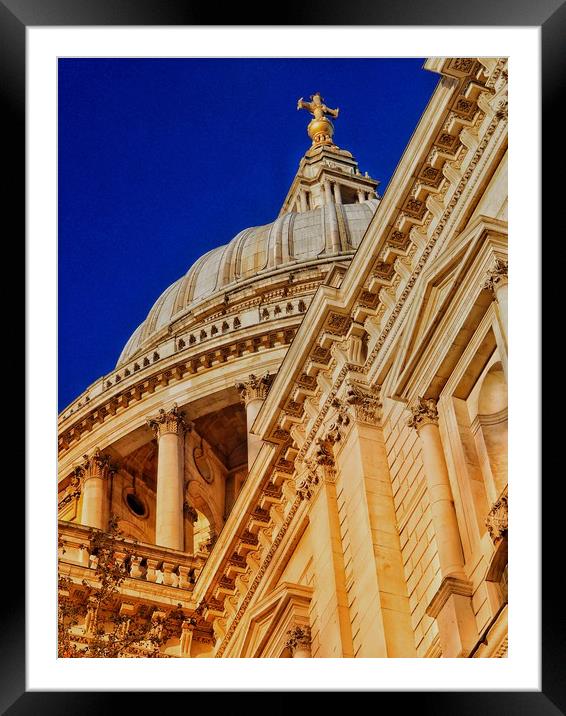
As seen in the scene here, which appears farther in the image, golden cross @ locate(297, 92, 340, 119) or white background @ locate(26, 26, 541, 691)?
golden cross @ locate(297, 92, 340, 119)

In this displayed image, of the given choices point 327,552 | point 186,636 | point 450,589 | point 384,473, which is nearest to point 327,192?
point 186,636

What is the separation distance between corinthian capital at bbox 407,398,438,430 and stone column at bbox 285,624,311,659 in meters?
4.03

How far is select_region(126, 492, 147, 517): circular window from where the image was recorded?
5091 centimetres

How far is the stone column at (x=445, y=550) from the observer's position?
18.9 metres

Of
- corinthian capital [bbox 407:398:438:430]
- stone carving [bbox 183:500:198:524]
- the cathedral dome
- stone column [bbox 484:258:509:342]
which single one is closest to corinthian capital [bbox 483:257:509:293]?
stone column [bbox 484:258:509:342]

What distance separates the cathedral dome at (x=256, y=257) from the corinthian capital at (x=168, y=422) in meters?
5.32

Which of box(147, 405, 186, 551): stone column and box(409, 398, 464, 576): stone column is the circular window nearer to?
box(147, 405, 186, 551): stone column

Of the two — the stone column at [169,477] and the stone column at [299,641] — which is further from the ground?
the stone column at [169,477]

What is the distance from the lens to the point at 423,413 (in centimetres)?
2200
